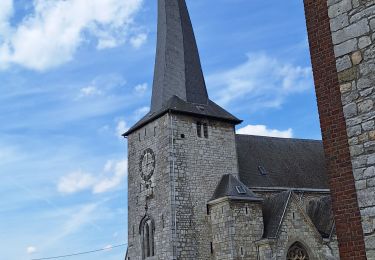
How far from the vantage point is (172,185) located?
22.7 meters

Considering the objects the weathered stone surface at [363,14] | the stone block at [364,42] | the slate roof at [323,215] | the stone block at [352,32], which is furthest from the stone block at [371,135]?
the slate roof at [323,215]

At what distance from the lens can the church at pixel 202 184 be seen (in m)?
21.8

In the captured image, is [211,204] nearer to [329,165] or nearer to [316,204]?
[316,204]

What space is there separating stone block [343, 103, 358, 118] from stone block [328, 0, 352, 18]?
1.29m

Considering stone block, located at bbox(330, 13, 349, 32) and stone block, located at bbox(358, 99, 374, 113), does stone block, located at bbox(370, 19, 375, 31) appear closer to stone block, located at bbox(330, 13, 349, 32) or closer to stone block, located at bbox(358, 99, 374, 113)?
stone block, located at bbox(330, 13, 349, 32)

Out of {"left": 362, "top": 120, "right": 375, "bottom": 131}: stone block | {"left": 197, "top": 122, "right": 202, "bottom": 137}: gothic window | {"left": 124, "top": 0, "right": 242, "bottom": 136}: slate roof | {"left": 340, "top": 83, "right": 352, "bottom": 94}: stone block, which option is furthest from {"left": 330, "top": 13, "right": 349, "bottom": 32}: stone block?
{"left": 197, "top": 122, "right": 202, "bottom": 137}: gothic window

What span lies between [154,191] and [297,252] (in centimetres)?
716

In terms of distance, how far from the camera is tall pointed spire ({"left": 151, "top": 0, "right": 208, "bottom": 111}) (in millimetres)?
25594

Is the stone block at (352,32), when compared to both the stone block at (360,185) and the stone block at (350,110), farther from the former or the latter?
the stone block at (360,185)

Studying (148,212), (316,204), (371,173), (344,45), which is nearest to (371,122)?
(371,173)

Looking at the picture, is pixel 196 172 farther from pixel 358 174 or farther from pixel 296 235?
pixel 358 174

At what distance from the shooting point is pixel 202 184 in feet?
76.9

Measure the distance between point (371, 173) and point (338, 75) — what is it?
141 cm

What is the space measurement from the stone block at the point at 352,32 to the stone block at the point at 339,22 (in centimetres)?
6
